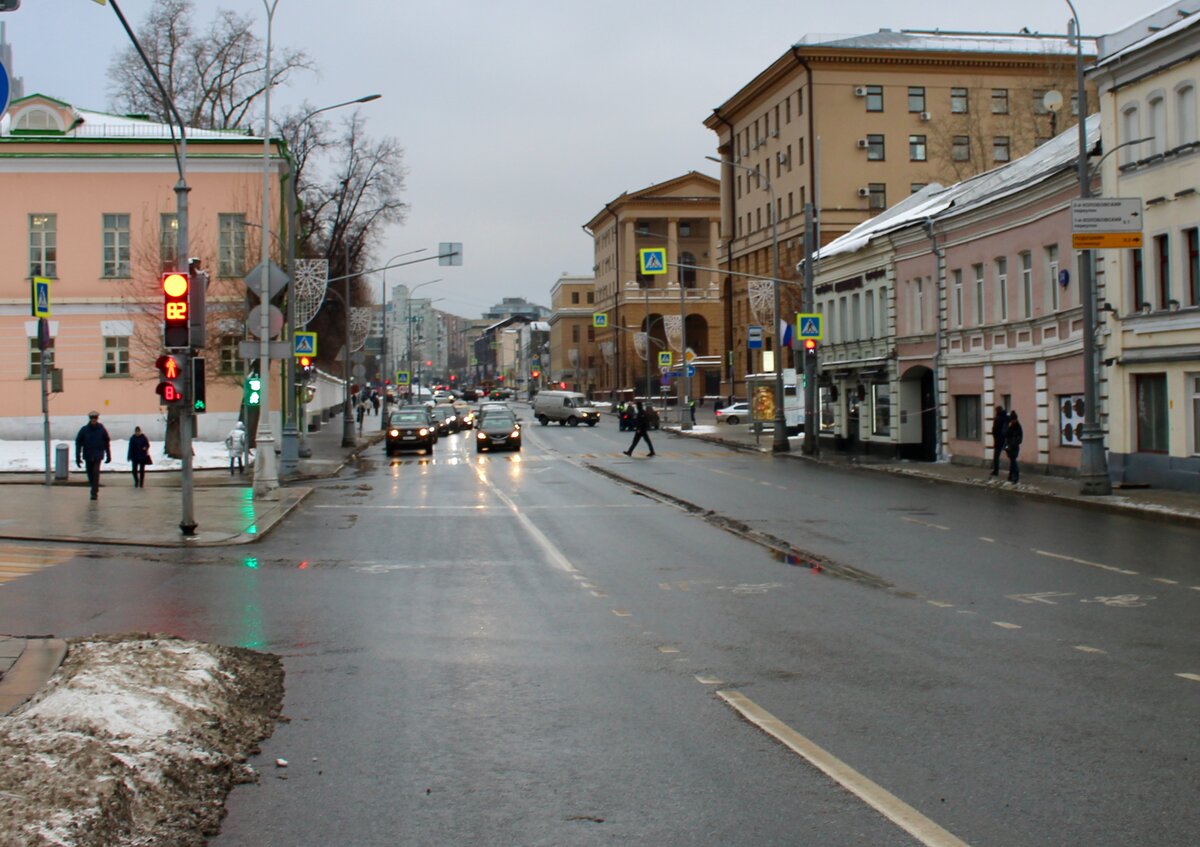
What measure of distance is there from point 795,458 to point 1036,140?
25915mm

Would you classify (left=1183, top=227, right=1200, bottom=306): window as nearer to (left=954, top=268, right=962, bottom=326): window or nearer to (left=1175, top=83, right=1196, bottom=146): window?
(left=1175, top=83, right=1196, bottom=146): window

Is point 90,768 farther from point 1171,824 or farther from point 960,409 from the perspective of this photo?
point 960,409

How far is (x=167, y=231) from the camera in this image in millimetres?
46781

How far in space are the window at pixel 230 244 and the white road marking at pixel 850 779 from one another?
40.7 meters

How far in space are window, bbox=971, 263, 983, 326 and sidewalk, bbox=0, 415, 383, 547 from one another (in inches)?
754

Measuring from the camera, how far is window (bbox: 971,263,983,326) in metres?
36.6

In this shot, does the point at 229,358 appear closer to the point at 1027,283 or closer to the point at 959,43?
the point at 1027,283

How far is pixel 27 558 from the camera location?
56.8ft

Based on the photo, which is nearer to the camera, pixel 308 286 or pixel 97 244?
pixel 308 286

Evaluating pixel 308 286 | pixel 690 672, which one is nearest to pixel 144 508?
pixel 308 286

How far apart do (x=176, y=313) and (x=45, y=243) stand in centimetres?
3315

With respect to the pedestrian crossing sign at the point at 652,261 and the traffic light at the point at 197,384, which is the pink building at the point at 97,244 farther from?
the traffic light at the point at 197,384

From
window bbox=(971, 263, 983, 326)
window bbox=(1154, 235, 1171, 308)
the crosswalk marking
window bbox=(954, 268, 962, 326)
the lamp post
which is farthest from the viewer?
window bbox=(954, 268, 962, 326)

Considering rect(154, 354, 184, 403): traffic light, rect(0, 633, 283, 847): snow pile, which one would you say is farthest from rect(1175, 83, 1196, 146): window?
rect(0, 633, 283, 847): snow pile
